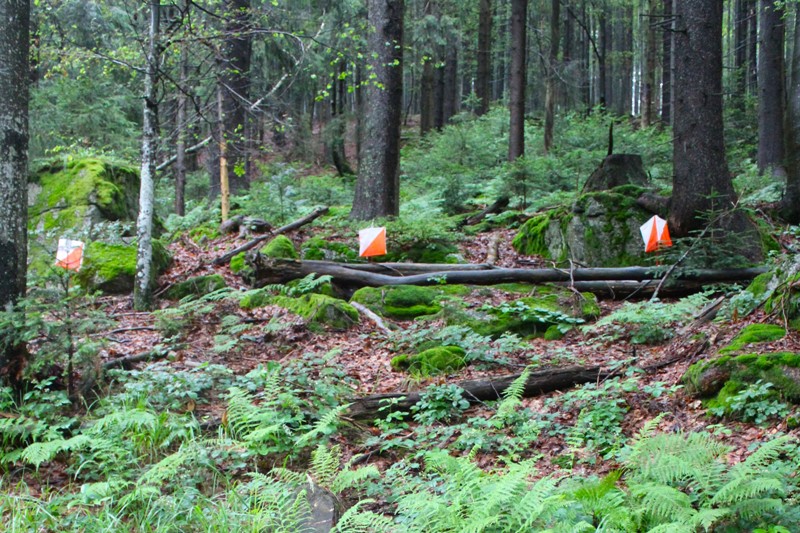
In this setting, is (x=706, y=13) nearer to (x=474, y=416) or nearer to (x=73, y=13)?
(x=474, y=416)

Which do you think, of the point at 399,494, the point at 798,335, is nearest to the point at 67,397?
the point at 399,494

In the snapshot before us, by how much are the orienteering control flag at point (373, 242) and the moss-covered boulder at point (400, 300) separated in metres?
0.61

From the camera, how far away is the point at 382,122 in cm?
1207

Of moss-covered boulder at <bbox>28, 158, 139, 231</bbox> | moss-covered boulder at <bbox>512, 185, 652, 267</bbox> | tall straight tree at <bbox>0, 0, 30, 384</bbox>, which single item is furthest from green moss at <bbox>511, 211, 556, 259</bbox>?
tall straight tree at <bbox>0, 0, 30, 384</bbox>

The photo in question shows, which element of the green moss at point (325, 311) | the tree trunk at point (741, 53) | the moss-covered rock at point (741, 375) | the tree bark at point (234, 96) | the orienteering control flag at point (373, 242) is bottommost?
the green moss at point (325, 311)

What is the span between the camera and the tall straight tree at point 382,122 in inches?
469

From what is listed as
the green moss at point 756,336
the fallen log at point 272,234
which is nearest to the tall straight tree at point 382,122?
the fallen log at point 272,234

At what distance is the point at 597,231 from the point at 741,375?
579 centimetres

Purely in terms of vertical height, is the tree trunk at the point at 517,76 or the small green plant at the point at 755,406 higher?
the tree trunk at the point at 517,76

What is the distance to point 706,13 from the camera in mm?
9539

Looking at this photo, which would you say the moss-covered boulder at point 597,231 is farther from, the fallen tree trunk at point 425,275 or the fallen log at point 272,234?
the fallen log at point 272,234

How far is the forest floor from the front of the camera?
4855 mm

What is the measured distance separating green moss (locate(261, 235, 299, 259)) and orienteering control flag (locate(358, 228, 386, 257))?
1.55 meters

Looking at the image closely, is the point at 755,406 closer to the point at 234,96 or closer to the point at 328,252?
the point at 328,252
